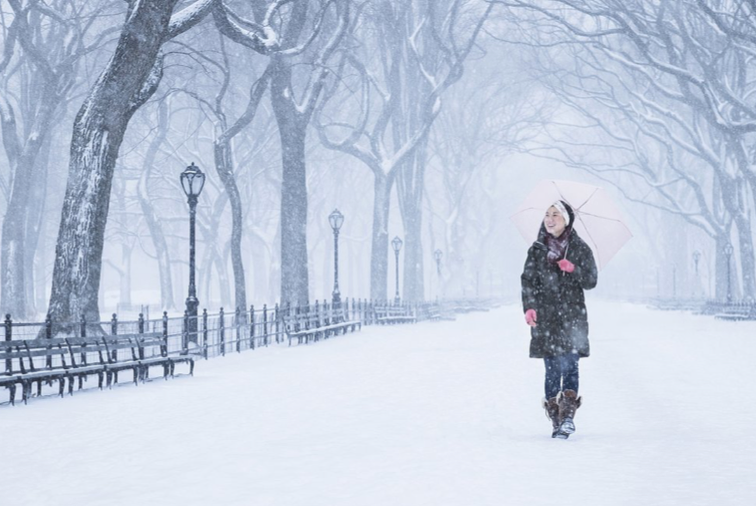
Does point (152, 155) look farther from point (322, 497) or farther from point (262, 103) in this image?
point (322, 497)

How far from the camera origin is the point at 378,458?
769cm

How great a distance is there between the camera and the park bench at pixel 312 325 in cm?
2370

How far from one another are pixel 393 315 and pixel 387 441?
2747 centimetres

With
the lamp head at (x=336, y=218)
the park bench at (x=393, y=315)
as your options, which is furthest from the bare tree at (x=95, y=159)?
the park bench at (x=393, y=315)

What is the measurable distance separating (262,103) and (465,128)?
1154cm

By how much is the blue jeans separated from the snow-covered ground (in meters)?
0.44

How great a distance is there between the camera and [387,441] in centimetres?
854

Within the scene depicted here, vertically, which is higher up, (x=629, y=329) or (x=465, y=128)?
(x=465, y=128)

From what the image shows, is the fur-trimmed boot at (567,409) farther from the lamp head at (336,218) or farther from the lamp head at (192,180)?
the lamp head at (336,218)

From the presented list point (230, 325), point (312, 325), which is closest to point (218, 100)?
point (230, 325)

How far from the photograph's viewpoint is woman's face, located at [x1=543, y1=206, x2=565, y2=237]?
8.47 meters

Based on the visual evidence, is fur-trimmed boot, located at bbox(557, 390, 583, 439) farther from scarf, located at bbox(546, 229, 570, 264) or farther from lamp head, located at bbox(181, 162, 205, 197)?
lamp head, located at bbox(181, 162, 205, 197)

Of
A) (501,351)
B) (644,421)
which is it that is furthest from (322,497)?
(501,351)

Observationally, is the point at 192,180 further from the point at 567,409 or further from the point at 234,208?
the point at 567,409
